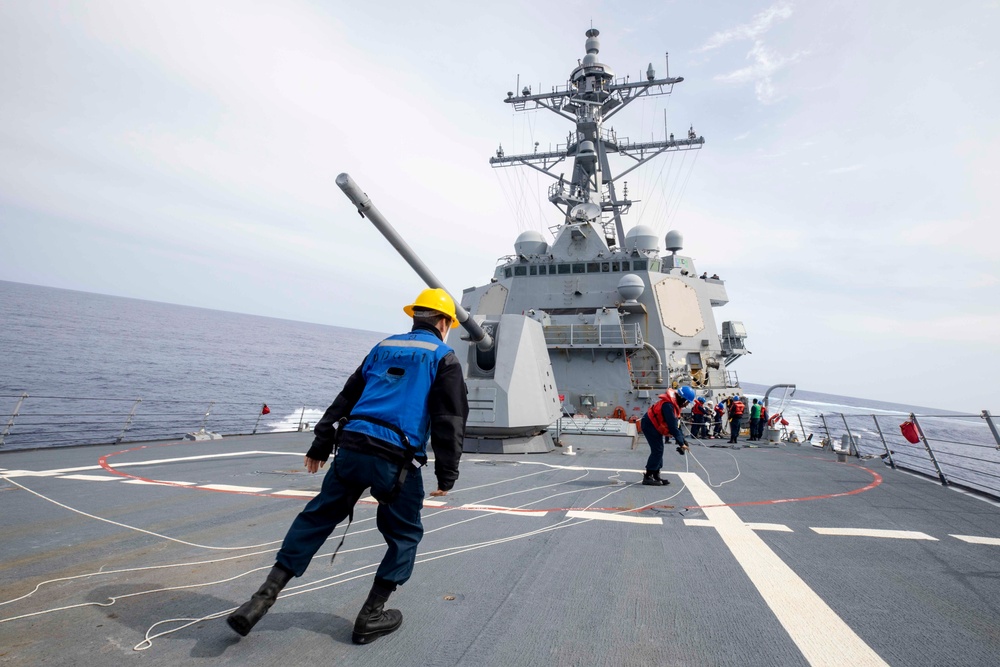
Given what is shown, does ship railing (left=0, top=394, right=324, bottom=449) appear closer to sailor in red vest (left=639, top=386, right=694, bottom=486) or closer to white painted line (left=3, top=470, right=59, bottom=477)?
white painted line (left=3, top=470, right=59, bottom=477)

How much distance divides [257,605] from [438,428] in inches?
35.4

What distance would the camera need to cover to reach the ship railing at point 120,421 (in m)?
13.1

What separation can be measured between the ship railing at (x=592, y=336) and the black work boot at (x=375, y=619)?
13.4 m

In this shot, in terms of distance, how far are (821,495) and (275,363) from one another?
176 ft

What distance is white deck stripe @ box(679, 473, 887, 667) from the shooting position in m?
1.88

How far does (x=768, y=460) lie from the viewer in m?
8.63

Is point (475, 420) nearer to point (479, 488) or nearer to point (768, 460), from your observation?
point (479, 488)

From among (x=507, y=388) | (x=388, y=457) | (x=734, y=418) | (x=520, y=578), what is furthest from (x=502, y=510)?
(x=734, y=418)

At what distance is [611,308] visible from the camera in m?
16.5

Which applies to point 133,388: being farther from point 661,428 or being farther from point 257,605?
point 257,605

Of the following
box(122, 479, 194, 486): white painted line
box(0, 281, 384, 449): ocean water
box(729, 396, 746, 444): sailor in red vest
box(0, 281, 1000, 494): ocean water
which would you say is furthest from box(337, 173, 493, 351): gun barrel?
box(729, 396, 746, 444): sailor in red vest

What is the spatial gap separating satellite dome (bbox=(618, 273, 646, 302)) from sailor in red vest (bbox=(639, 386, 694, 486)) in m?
10.1

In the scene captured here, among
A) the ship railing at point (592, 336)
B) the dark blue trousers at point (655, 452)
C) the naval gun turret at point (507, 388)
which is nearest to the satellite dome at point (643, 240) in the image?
the ship railing at point (592, 336)

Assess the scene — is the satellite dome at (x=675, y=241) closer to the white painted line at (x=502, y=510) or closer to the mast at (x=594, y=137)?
the mast at (x=594, y=137)
